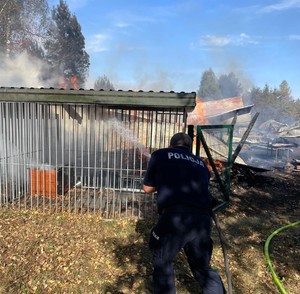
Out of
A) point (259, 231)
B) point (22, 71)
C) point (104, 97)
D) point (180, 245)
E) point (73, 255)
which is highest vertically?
point (22, 71)

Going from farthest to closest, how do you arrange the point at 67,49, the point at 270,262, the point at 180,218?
the point at 67,49, the point at 270,262, the point at 180,218

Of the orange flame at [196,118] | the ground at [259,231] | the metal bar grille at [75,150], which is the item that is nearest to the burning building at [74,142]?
the metal bar grille at [75,150]

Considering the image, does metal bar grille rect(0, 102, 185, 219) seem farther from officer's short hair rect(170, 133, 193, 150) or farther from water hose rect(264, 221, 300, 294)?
officer's short hair rect(170, 133, 193, 150)

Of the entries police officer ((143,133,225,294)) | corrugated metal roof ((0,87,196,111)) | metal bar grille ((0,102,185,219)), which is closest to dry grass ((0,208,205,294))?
metal bar grille ((0,102,185,219))

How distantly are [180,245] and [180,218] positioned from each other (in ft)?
0.96

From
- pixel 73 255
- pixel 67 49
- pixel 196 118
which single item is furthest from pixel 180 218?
pixel 67 49

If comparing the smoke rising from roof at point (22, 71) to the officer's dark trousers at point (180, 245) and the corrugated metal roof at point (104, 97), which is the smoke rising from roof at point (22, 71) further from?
the officer's dark trousers at point (180, 245)

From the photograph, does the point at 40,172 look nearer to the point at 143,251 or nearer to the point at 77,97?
the point at 77,97

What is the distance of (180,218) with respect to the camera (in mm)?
3082

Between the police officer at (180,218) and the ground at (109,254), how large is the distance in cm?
105

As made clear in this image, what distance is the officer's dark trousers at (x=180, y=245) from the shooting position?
3.09 m

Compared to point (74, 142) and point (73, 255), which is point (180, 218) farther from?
point (74, 142)

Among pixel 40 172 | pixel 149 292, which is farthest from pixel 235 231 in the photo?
pixel 40 172

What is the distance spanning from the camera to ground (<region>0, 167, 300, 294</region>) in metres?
4.20
